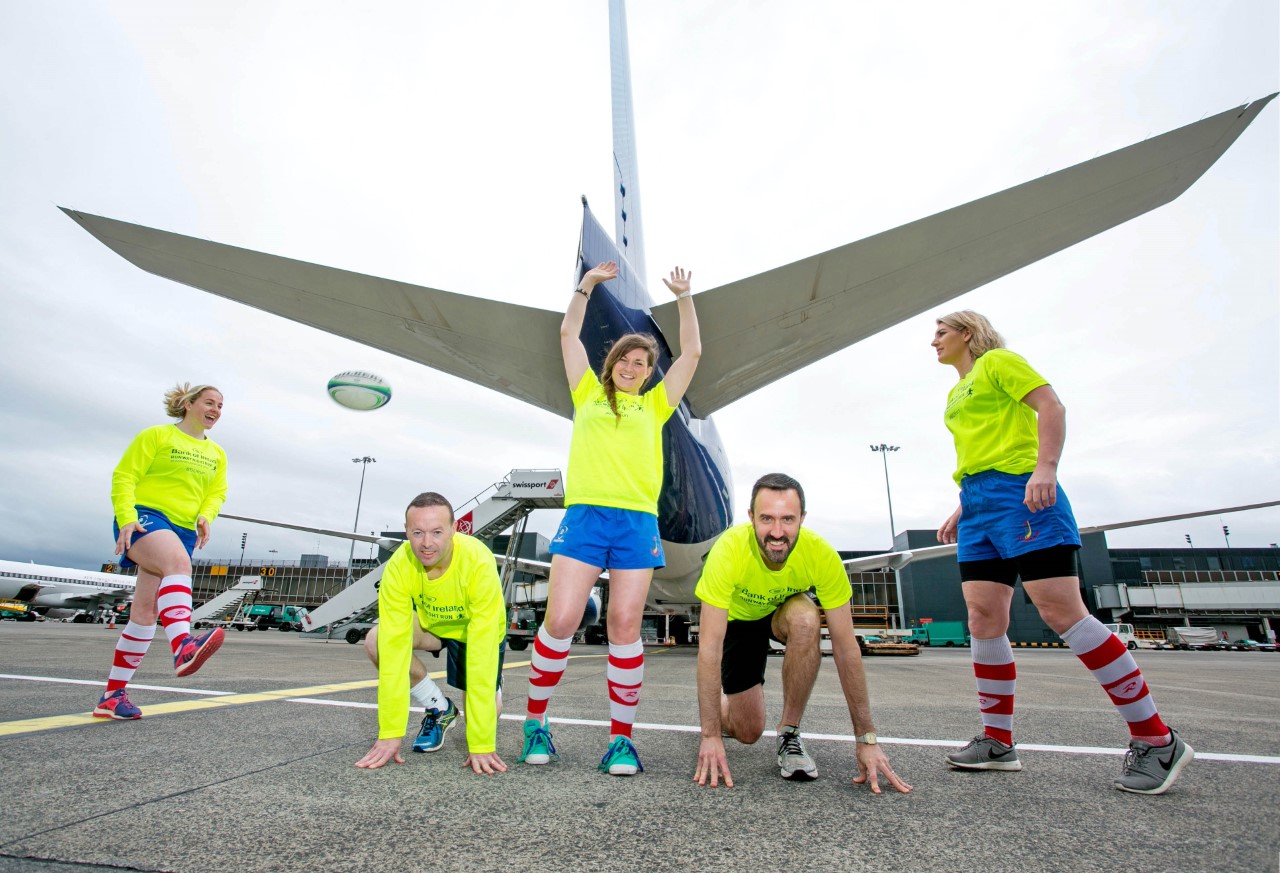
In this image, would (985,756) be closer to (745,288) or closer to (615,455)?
(615,455)

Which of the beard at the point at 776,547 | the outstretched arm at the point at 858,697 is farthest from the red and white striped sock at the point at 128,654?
the outstretched arm at the point at 858,697

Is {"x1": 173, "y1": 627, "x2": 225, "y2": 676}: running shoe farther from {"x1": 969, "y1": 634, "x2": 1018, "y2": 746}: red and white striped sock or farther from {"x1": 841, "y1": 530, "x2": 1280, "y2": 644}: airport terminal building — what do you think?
{"x1": 841, "y1": 530, "x2": 1280, "y2": 644}: airport terminal building

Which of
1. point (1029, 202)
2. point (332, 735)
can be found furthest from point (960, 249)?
point (332, 735)

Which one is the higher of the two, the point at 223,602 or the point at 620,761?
the point at 223,602

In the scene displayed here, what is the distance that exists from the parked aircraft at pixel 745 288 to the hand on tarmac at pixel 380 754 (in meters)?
3.23

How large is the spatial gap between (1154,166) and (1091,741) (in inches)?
125

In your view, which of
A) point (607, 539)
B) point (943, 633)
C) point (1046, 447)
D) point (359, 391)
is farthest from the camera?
point (943, 633)

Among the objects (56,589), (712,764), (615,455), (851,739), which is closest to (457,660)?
(615,455)

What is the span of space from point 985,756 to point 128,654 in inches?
181

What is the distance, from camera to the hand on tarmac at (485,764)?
7.98ft

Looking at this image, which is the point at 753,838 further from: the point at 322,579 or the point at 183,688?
the point at 322,579

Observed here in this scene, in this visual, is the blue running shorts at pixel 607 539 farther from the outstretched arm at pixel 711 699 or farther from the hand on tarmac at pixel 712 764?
the hand on tarmac at pixel 712 764

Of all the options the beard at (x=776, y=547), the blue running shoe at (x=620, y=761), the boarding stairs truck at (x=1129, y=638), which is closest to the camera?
the blue running shoe at (x=620, y=761)

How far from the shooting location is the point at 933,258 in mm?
4227
